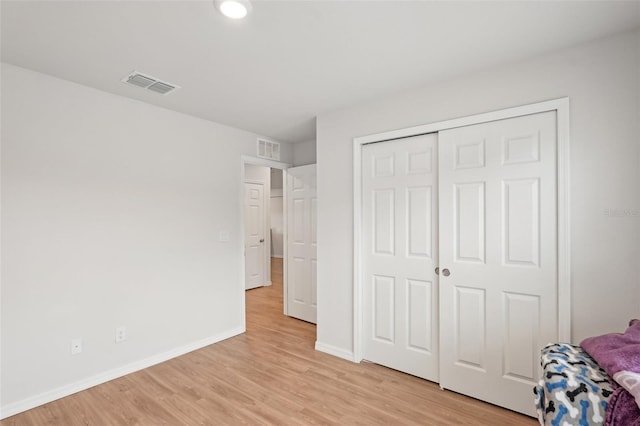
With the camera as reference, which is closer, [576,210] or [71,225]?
[576,210]

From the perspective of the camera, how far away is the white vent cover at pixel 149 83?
2361 millimetres

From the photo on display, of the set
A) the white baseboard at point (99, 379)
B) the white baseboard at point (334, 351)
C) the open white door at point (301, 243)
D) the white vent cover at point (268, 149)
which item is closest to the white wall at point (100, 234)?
the white baseboard at point (99, 379)

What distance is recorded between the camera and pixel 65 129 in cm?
244

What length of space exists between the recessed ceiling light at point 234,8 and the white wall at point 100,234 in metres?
1.69

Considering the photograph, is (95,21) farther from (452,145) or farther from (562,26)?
(562,26)

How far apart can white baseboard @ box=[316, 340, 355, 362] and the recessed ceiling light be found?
112 inches

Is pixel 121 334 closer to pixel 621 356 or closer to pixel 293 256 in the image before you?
pixel 293 256

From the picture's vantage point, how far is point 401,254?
8.96ft

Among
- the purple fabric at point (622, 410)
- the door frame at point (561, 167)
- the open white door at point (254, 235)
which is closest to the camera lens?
the purple fabric at point (622, 410)

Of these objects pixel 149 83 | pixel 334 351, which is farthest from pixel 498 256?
pixel 149 83

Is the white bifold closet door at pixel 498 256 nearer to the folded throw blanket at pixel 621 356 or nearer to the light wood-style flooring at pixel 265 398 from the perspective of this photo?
the light wood-style flooring at pixel 265 398

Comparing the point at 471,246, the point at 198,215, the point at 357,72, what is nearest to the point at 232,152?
the point at 198,215

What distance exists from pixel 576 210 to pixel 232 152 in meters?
3.24

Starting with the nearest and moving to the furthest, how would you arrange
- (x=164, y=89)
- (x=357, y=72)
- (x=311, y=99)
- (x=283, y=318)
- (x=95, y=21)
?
(x=95, y=21) < (x=357, y=72) < (x=164, y=89) < (x=311, y=99) < (x=283, y=318)
